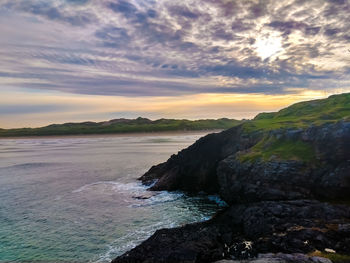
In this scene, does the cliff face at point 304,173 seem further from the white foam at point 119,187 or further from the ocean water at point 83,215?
the white foam at point 119,187

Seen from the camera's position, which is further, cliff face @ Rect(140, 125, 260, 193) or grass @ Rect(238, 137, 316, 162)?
cliff face @ Rect(140, 125, 260, 193)

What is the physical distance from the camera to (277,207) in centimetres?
2823

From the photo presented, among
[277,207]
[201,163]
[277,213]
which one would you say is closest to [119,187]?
[201,163]

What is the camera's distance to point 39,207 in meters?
41.9

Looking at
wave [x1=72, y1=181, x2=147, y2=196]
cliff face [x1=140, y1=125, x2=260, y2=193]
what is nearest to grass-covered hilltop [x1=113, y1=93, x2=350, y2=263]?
cliff face [x1=140, y1=125, x2=260, y2=193]

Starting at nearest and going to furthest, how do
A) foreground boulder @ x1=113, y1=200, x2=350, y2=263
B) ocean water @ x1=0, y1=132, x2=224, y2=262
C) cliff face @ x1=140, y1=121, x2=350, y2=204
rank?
foreground boulder @ x1=113, y1=200, x2=350, y2=263
ocean water @ x1=0, y1=132, x2=224, y2=262
cliff face @ x1=140, y1=121, x2=350, y2=204

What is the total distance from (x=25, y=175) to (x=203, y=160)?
4441cm

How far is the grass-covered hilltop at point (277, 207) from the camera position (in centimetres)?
2181

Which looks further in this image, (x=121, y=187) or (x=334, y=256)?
(x=121, y=187)

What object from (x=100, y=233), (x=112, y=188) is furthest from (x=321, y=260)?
(x=112, y=188)

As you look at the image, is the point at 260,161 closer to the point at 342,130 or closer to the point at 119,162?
the point at 342,130

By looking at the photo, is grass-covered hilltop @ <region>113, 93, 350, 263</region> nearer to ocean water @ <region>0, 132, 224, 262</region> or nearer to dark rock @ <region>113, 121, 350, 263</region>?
dark rock @ <region>113, 121, 350, 263</region>

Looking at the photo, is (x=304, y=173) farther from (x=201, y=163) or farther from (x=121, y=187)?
(x=121, y=187)

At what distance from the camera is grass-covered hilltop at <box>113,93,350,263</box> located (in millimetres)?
21812
